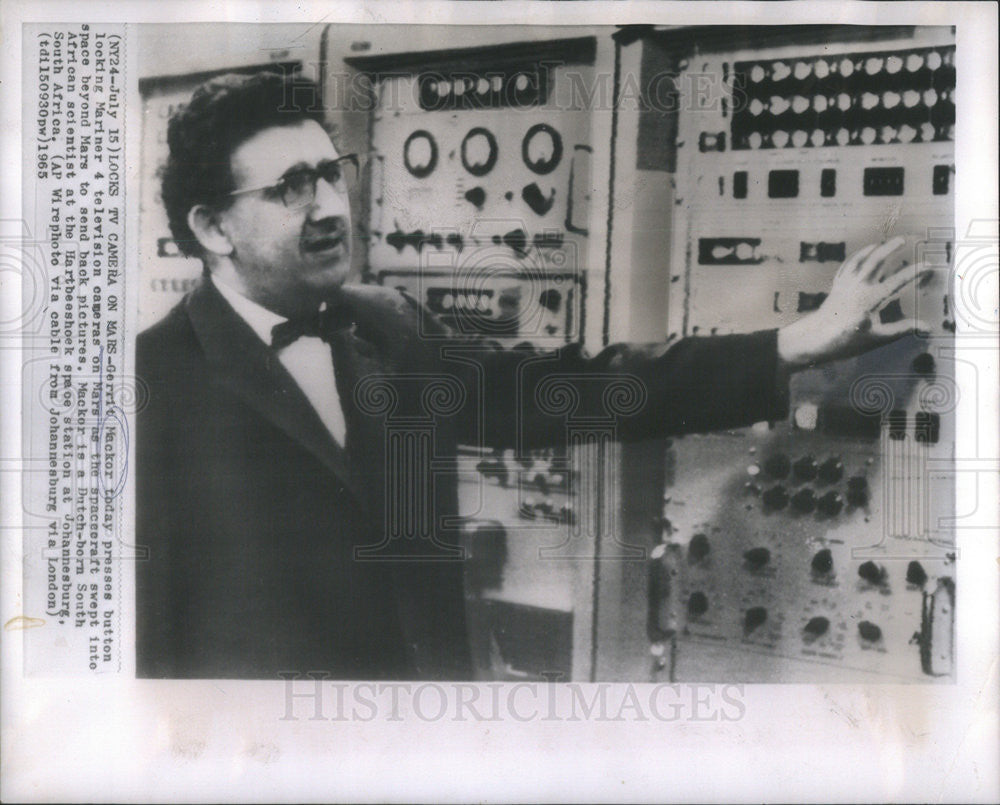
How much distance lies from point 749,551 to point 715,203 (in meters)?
0.65

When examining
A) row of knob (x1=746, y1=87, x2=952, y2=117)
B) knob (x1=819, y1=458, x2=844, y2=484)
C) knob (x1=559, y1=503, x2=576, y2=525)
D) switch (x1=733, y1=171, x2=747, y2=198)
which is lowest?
knob (x1=559, y1=503, x2=576, y2=525)

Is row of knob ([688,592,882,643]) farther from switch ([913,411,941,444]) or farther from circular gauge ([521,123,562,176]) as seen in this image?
circular gauge ([521,123,562,176])

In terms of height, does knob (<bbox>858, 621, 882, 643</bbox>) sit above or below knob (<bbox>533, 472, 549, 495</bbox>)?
below

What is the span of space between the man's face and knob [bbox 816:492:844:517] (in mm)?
986

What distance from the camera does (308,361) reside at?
4.51 ft

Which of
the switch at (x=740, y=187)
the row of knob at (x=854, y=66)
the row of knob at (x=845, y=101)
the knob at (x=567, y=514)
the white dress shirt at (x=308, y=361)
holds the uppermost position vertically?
the row of knob at (x=854, y=66)

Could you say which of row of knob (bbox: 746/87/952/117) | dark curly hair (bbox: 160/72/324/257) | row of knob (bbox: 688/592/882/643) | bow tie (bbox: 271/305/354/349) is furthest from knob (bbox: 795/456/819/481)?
dark curly hair (bbox: 160/72/324/257)

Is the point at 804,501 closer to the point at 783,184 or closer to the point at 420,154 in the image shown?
the point at 783,184

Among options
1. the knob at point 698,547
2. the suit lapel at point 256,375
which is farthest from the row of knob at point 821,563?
the suit lapel at point 256,375

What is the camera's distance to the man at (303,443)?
1.37m

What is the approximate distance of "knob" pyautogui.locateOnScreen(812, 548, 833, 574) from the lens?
1.36 m

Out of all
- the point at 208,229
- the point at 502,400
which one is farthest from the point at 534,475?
the point at 208,229

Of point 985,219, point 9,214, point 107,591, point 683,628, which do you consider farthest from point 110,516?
point 985,219

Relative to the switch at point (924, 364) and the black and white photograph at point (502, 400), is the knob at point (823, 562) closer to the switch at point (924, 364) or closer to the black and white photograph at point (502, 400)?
the black and white photograph at point (502, 400)
